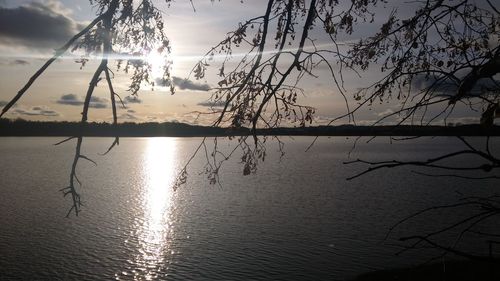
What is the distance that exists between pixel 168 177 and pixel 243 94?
237 feet

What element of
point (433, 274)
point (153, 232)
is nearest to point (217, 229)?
point (153, 232)

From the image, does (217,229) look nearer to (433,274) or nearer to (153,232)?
(153,232)

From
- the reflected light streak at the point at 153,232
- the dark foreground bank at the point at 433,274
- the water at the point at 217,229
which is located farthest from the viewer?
the reflected light streak at the point at 153,232

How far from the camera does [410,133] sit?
3818mm

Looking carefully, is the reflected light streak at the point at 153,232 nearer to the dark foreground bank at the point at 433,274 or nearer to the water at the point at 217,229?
the water at the point at 217,229

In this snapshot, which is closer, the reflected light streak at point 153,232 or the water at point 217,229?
the water at point 217,229

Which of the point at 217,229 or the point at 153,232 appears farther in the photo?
the point at 153,232

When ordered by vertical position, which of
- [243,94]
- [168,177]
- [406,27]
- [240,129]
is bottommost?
[168,177]

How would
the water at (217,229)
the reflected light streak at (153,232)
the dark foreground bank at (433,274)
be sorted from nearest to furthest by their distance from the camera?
1. the dark foreground bank at (433,274)
2. the water at (217,229)
3. the reflected light streak at (153,232)

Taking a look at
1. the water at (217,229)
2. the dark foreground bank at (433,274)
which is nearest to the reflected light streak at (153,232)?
the water at (217,229)

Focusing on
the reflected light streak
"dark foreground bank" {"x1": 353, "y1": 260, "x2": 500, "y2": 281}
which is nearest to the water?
the reflected light streak

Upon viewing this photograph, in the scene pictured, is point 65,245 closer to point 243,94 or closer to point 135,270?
point 135,270

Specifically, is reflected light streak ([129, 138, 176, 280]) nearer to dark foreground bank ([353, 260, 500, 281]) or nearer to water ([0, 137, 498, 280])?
water ([0, 137, 498, 280])

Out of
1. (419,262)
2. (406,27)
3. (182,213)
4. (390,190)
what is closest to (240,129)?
(406,27)
